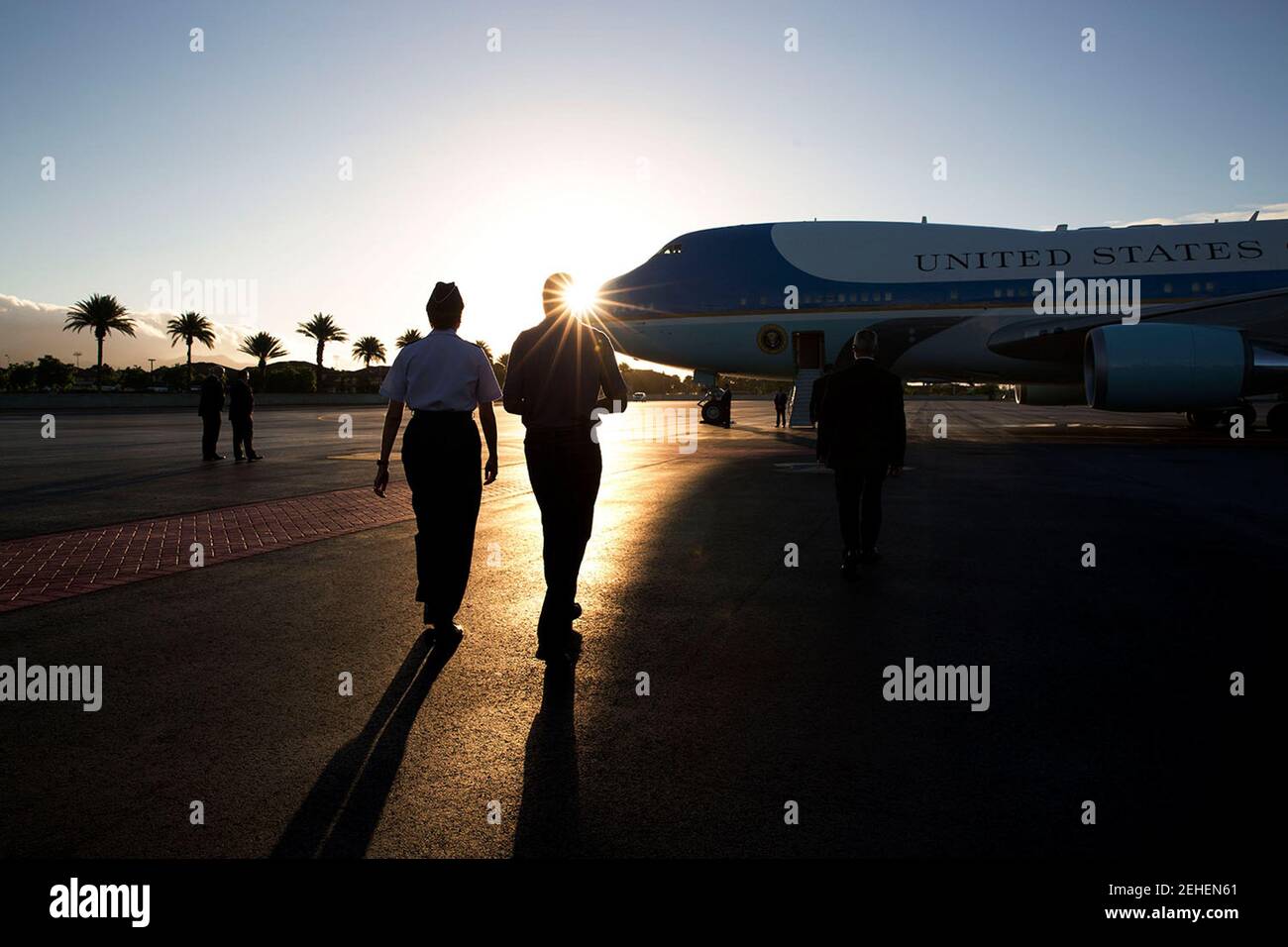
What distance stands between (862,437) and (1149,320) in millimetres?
15252

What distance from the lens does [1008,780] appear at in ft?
8.96

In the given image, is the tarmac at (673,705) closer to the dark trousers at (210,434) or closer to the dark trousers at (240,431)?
the dark trousers at (240,431)

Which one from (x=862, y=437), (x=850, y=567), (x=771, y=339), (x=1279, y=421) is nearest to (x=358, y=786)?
(x=850, y=567)

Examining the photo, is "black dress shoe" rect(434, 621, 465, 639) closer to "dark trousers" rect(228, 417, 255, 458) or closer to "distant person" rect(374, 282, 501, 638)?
"distant person" rect(374, 282, 501, 638)

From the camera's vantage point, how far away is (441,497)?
4.43 metres

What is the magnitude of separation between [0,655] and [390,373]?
236 centimetres

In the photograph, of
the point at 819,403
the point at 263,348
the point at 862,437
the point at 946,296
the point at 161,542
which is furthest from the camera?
the point at 263,348

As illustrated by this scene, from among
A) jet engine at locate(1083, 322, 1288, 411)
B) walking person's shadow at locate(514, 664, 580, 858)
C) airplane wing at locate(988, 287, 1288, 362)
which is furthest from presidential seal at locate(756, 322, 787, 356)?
walking person's shadow at locate(514, 664, 580, 858)

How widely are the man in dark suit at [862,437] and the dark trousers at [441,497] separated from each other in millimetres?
2837

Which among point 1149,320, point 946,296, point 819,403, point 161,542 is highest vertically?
point 946,296

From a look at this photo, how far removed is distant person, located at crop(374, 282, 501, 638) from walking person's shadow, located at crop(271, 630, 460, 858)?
74cm

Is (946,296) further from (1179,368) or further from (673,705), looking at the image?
(673,705)
